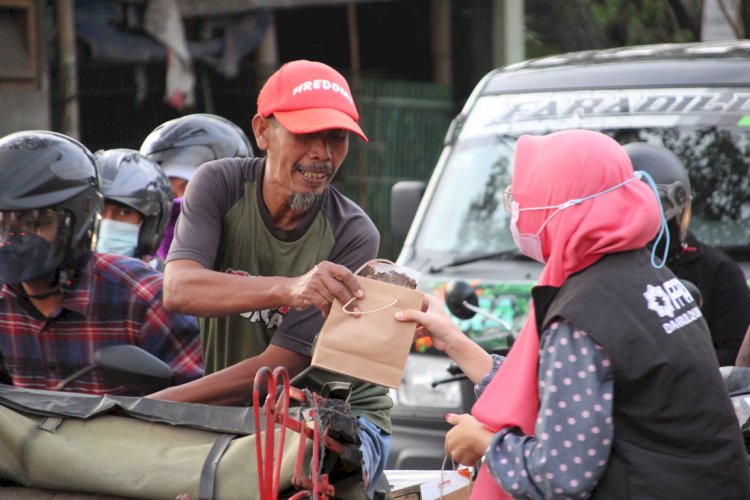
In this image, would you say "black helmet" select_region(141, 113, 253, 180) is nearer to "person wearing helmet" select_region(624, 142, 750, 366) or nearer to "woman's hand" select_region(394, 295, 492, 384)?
"person wearing helmet" select_region(624, 142, 750, 366)

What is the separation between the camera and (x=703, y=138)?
676 centimetres

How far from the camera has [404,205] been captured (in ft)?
24.4

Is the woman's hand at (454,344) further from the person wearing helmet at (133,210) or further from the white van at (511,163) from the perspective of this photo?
the white van at (511,163)

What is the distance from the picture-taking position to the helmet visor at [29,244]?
157 inches

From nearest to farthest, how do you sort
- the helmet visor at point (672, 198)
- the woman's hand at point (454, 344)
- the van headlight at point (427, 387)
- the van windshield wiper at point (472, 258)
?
the woman's hand at point (454, 344) → the helmet visor at point (672, 198) → the van headlight at point (427, 387) → the van windshield wiper at point (472, 258)

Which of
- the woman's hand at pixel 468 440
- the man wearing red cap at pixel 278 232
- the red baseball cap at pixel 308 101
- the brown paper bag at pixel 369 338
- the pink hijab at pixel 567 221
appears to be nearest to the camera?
the pink hijab at pixel 567 221

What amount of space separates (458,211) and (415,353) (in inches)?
33.1

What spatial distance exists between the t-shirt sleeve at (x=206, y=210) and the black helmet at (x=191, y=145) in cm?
257

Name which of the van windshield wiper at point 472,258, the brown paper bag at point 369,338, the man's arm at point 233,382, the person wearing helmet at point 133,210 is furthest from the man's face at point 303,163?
the van windshield wiper at point 472,258

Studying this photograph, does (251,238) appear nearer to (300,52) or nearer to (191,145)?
(191,145)

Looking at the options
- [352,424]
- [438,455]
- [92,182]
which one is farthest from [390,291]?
[438,455]

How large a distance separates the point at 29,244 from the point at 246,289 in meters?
0.80

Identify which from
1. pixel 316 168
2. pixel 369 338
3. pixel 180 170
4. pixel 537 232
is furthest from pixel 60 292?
pixel 180 170

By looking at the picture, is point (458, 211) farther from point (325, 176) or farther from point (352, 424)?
point (352, 424)
